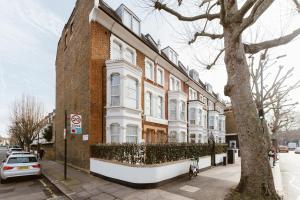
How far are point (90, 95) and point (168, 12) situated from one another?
6.98 meters

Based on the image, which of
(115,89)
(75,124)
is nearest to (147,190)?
(75,124)

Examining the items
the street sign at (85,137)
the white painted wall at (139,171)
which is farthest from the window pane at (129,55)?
the white painted wall at (139,171)

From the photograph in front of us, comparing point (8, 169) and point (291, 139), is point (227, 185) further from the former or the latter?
point (291, 139)

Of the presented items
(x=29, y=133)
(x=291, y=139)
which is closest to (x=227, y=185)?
(x=29, y=133)

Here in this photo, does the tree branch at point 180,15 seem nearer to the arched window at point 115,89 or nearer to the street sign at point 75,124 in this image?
the arched window at point 115,89

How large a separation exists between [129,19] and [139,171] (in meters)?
12.7

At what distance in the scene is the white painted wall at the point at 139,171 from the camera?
835cm

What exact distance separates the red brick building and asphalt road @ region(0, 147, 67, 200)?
9.40 ft

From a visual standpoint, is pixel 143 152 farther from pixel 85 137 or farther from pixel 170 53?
pixel 170 53

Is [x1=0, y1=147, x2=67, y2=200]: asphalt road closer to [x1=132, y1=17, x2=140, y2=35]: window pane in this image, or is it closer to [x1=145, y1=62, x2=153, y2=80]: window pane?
[x1=145, y1=62, x2=153, y2=80]: window pane

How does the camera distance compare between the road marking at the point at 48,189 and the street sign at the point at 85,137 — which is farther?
the street sign at the point at 85,137

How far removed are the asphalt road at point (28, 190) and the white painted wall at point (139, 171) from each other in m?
2.36

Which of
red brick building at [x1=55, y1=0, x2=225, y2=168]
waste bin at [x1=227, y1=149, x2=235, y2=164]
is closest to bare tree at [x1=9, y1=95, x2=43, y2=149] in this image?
red brick building at [x1=55, y1=0, x2=225, y2=168]

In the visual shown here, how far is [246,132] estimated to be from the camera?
22.5 ft
